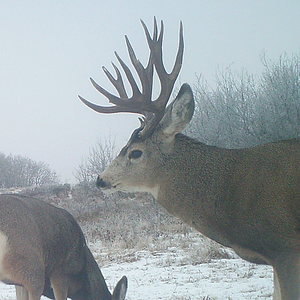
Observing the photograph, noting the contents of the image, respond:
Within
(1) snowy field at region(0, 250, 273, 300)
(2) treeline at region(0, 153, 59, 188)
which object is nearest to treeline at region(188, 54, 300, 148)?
(1) snowy field at region(0, 250, 273, 300)

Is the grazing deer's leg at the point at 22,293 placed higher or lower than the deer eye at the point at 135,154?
lower

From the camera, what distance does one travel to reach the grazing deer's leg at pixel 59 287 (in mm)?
5418

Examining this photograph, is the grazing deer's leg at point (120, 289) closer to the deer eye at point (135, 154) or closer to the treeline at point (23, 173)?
the deer eye at point (135, 154)

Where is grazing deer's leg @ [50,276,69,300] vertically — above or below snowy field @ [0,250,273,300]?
above

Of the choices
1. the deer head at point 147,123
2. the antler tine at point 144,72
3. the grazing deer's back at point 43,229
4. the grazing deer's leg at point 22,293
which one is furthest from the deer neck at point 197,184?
the grazing deer's leg at point 22,293

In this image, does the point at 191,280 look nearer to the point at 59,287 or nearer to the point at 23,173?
the point at 59,287

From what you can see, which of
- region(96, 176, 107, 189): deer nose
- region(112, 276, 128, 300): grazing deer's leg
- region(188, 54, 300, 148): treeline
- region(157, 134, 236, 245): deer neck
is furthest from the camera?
region(188, 54, 300, 148): treeline

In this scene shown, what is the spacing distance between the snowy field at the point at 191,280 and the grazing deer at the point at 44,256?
2.74 feet

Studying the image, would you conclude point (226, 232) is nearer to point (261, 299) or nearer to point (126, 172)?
point (126, 172)

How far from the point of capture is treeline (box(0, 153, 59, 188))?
40281 mm

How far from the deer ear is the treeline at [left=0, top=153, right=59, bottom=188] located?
118 feet

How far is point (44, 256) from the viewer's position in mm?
5055

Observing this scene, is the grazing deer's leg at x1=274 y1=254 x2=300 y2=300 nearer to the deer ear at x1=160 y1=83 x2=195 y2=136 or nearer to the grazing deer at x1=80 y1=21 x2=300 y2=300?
the grazing deer at x1=80 y1=21 x2=300 y2=300

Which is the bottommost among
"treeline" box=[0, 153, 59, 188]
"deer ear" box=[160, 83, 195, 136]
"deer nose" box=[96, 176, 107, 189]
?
"treeline" box=[0, 153, 59, 188]
